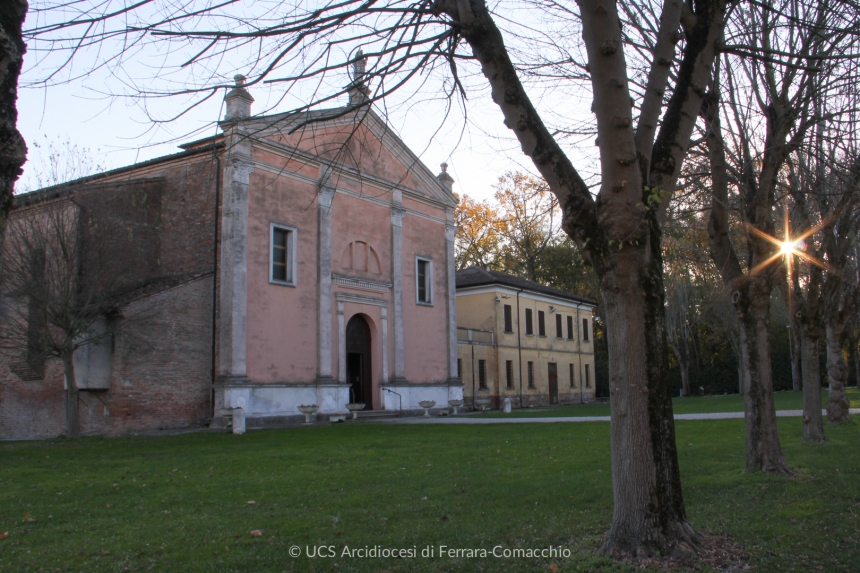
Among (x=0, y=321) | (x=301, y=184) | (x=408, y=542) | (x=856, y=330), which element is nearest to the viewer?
(x=408, y=542)

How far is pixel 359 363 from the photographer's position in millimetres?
28203

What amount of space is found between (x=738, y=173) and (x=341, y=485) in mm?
7263

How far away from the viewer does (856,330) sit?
4497 centimetres

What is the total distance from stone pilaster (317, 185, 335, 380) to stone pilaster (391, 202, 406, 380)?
374 centimetres

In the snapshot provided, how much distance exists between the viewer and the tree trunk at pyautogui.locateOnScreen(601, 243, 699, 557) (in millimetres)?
5230

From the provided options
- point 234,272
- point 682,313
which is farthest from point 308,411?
point 682,313

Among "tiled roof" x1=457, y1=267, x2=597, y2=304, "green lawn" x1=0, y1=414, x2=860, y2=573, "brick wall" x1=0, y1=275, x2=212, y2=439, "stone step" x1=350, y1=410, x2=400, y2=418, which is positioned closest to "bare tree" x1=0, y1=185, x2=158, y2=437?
"brick wall" x1=0, y1=275, x2=212, y2=439

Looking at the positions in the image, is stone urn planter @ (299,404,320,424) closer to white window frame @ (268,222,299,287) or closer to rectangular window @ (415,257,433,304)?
white window frame @ (268,222,299,287)

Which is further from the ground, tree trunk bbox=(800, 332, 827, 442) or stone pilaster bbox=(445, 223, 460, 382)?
stone pilaster bbox=(445, 223, 460, 382)

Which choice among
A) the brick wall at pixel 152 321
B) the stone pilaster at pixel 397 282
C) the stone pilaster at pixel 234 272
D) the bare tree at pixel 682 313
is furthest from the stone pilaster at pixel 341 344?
the bare tree at pixel 682 313

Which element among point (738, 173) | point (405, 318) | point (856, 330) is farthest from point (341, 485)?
point (856, 330)

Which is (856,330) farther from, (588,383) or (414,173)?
(414,173)

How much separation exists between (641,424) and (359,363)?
23436mm

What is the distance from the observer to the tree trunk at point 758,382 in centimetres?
880
